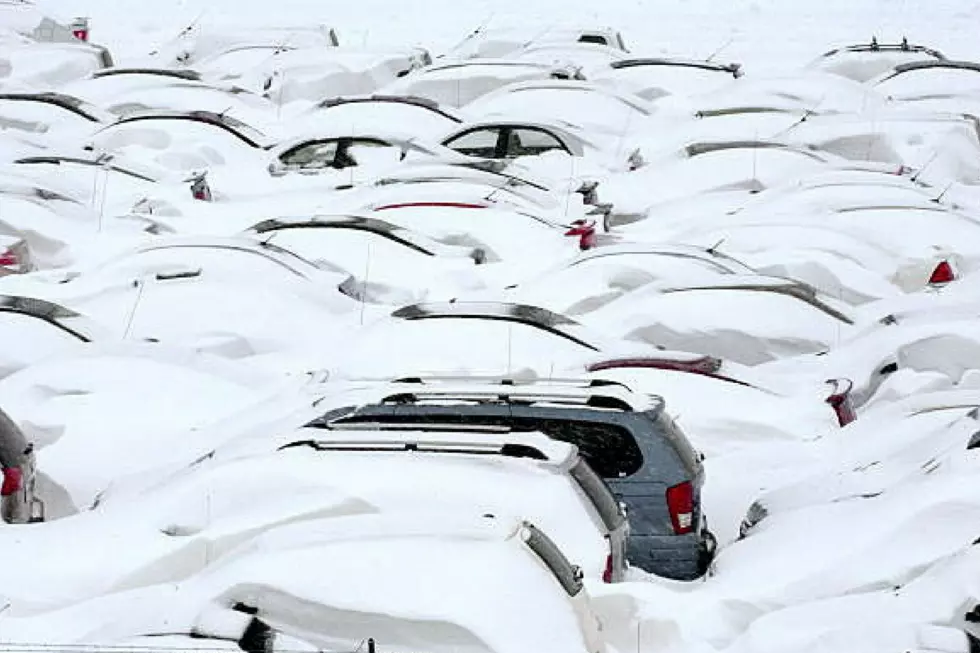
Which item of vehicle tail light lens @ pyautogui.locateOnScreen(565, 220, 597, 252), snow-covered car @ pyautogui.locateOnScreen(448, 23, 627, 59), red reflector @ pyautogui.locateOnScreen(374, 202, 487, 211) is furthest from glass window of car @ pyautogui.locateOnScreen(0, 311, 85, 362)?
snow-covered car @ pyautogui.locateOnScreen(448, 23, 627, 59)

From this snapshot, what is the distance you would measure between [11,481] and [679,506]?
3391 mm

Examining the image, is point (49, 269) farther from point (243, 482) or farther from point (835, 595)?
point (835, 595)

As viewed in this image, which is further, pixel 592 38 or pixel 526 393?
pixel 592 38

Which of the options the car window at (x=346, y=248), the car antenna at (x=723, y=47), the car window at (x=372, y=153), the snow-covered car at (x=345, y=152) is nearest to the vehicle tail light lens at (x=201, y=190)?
the snow-covered car at (x=345, y=152)

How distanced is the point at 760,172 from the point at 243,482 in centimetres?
1117

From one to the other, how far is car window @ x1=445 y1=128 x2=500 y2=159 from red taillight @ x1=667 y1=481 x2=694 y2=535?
11.7 metres

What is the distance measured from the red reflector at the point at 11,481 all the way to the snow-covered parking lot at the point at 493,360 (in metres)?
0.02

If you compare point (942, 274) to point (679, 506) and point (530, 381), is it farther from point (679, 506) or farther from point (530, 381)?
point (679, 506)

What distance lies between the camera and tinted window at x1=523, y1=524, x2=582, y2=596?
5.91 meters

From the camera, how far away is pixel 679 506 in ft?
26.3

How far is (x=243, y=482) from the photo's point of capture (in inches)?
282

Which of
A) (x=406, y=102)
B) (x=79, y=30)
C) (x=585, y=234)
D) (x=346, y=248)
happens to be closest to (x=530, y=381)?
(x=346, y=248)

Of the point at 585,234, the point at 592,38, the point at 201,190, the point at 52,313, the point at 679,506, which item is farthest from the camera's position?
the point at 592,38

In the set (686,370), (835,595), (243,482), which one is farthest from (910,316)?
(243,482)
